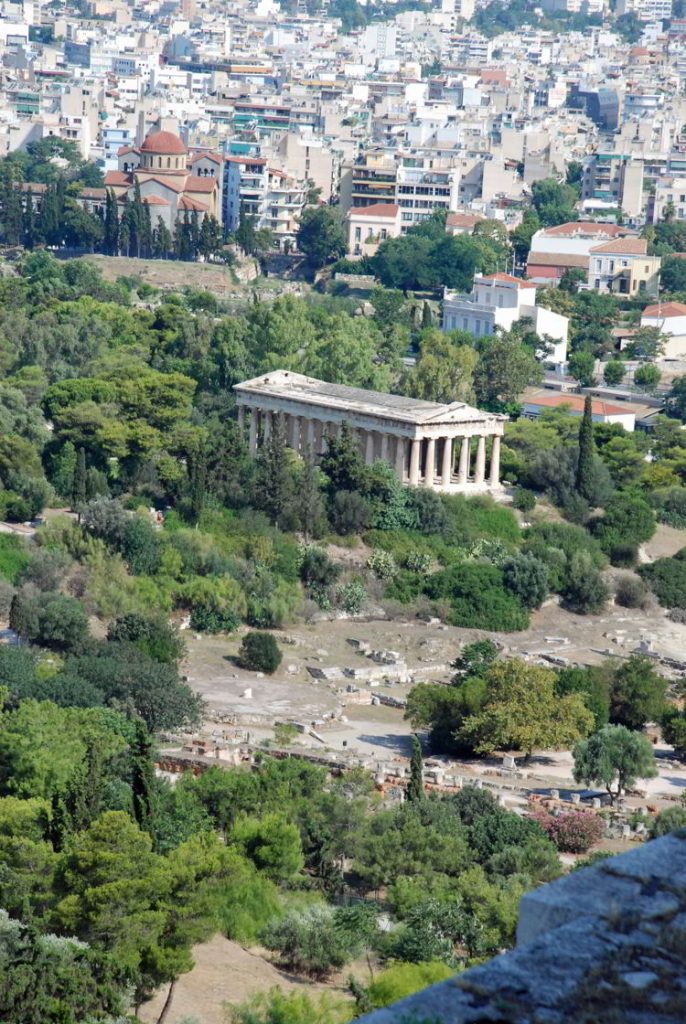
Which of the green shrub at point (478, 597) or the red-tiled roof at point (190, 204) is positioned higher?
the red-tiled roof at point (190, 204)

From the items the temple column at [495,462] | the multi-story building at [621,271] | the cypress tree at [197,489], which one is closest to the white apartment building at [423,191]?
the multi-story building at [621,271]

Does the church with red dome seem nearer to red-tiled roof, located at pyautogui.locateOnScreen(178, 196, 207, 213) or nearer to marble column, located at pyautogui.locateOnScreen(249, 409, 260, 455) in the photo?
red-tiled roof, located at pyautogui.locateOnScreen(178, 196, 207, 213)

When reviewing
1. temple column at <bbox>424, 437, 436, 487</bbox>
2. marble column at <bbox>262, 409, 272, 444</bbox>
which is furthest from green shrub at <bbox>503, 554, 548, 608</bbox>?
marble column at <bbox>262, 409, 272, 444</bbox>

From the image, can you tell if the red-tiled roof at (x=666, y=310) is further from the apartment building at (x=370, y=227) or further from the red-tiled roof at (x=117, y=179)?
the red-tiled roof at (x=117, y=179)

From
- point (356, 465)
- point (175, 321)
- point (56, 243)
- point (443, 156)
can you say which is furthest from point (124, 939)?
point (443, 156)

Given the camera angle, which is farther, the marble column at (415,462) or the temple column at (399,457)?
the temple column at (399,457)

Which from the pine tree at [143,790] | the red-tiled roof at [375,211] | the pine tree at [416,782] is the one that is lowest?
the red-tiled roof at [375,211]
